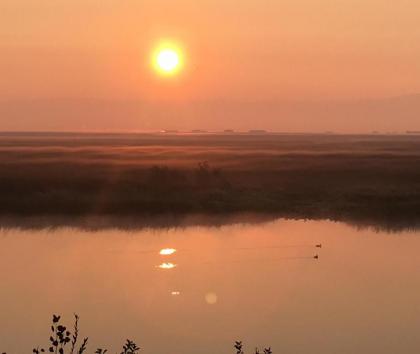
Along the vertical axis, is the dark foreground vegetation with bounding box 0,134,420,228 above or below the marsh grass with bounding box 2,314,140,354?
above

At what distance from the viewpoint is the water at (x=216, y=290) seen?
15266 millimetres

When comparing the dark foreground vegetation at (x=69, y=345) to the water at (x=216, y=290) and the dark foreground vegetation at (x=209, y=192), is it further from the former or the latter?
the dark foreground vegetation at (x=209, y=192)

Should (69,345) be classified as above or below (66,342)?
above

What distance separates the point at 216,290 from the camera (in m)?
19.6

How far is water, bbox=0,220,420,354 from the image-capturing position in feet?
50.1

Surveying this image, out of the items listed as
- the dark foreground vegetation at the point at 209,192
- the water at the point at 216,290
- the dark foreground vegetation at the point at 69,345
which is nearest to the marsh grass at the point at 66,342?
the dark foreground vegetation at the point at 69,345

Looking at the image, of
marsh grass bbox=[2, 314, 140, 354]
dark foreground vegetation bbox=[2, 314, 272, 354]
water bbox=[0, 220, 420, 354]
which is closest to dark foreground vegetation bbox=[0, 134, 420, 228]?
water bbox=[0, 220, 420, 354]

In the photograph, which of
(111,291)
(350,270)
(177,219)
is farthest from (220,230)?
(111,291)

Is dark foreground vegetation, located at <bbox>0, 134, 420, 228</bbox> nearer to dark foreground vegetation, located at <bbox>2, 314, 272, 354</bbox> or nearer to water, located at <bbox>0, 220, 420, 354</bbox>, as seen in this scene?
water, located at <bbox>0, 220, 420, 354</bbox>

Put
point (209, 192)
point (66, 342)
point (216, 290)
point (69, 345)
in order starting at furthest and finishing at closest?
point (209, 192) → point (216, 290) → point (69, 345) → point (66, 342)

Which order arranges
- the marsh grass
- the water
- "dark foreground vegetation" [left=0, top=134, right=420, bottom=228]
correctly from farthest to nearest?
1. "dark foreground vegetation" [left=0, top=134, right=420, bottom=228]
2. the water
3. the marsh grass

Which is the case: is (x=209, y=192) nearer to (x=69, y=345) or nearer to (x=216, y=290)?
(x=216, y=290)

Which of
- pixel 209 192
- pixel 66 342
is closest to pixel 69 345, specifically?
pixel 66 342

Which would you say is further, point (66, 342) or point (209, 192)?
point (209, 192)
